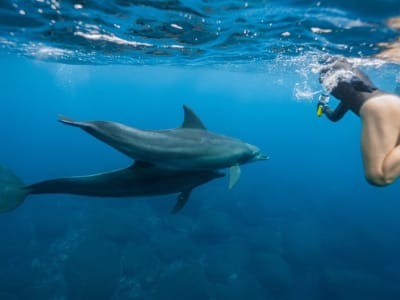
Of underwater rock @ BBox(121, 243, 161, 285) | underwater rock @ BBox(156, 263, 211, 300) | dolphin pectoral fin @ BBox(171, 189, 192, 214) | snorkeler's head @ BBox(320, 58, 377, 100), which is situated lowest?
underwater rock @ BBox(121, 243, 161, 285)

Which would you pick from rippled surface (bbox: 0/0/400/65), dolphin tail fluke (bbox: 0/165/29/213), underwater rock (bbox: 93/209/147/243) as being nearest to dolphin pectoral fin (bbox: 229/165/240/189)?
dolphin tail fluke (bbox: 0/165/29/213)

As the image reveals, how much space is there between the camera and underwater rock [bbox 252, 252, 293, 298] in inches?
566

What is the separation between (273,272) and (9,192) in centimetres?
1251

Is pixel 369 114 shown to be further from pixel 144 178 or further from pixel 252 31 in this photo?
pixel 252 31

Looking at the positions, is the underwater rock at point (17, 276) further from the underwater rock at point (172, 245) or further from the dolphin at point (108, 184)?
the dolphin at point (108, 184)

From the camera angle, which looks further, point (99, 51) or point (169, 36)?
point (99, 51)

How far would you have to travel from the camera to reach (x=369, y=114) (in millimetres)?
3559

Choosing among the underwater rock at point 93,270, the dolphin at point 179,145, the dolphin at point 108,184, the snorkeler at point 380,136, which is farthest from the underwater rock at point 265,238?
the snorkeler at point 380,136

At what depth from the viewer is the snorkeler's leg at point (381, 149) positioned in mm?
3379

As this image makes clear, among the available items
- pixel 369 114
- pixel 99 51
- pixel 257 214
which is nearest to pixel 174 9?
pixel 369 114

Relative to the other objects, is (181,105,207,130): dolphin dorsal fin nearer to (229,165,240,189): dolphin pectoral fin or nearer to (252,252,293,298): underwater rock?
(229,165,240,189): dolphin pectoral fin

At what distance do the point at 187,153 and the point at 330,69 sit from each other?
253 cm

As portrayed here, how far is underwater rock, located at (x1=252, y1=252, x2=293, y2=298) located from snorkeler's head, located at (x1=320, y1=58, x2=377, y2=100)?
11.7 metres

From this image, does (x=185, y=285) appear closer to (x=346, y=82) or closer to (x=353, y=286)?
(x=353, y=286)
